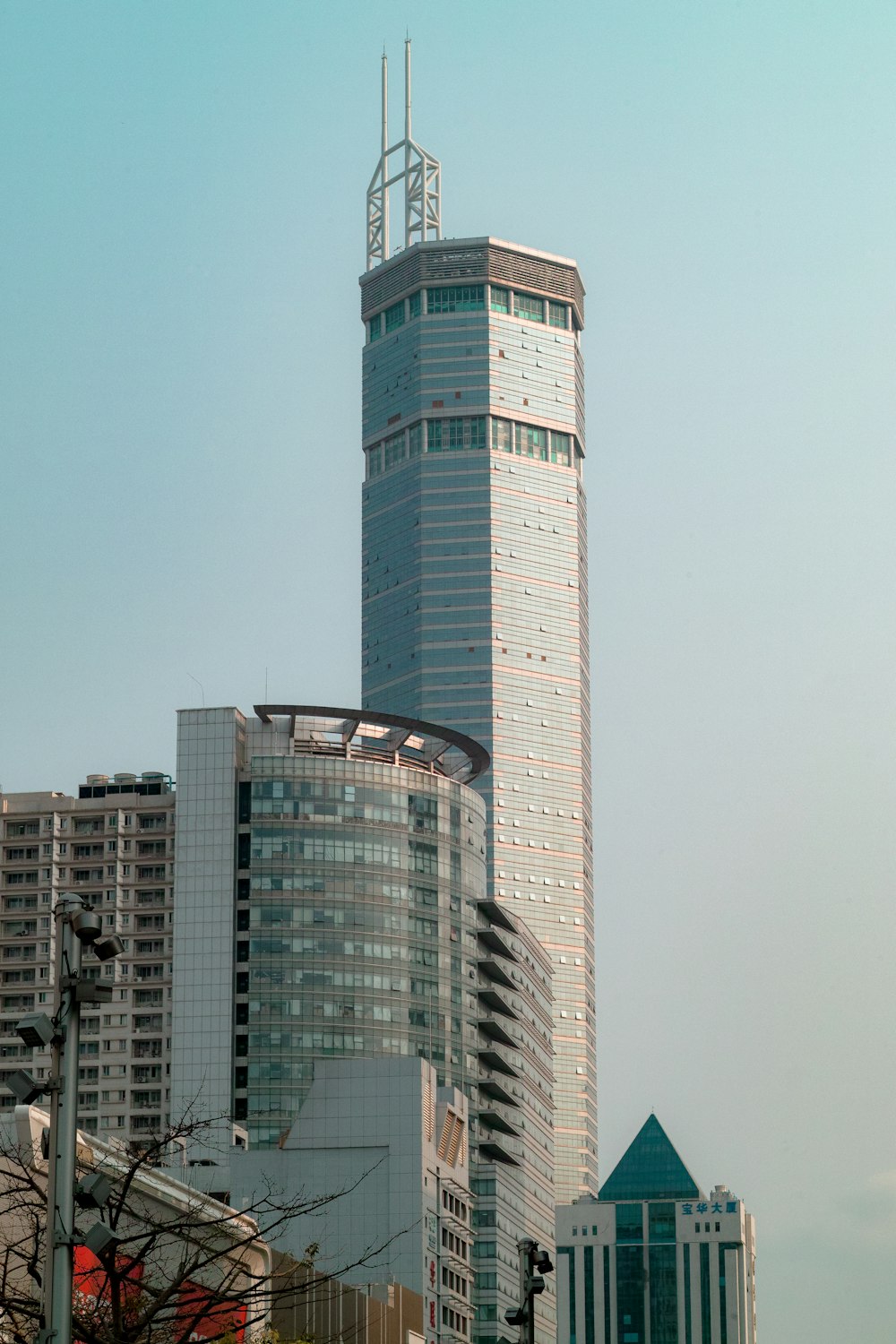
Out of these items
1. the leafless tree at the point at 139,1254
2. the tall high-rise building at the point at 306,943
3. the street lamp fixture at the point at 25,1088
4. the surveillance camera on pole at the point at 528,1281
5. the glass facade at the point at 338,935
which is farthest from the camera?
the glass facade at the point at 338,935

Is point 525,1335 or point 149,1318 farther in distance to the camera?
point 525,1335

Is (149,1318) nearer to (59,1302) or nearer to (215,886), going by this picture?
(59,1302)

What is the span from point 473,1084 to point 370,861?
23.0 metres

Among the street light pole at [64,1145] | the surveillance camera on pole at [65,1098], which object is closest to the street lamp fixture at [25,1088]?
the surveillance camera on pole at [65,1098]

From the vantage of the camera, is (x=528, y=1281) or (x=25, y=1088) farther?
(x=528, y=1281)

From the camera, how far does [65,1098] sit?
1270 inches

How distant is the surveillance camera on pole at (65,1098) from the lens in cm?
3169

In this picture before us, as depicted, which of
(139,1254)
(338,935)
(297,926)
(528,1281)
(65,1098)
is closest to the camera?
(65,1098)

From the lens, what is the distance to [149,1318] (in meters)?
41.3

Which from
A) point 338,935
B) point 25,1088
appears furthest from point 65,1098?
point 338,935

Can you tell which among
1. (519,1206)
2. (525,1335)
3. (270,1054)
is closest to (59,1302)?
(525,1335)

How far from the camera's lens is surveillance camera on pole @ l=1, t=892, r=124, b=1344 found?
A: 31688 millimetres

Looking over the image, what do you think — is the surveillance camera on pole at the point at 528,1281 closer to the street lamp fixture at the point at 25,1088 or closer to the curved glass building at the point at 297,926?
the street lamp fixture at the point at 25,1088

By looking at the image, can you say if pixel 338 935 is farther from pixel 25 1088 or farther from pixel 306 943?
pixel 25 1088
